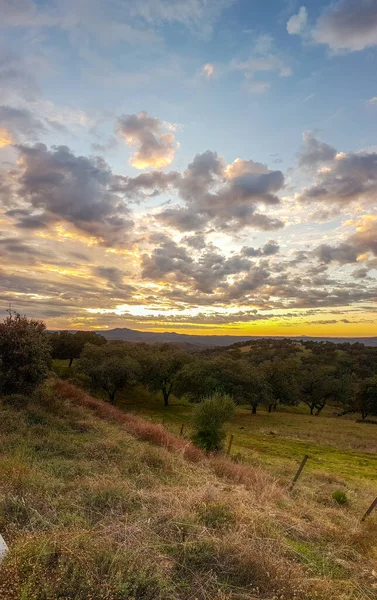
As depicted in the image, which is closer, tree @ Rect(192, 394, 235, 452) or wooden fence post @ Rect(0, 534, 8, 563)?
wooden fence post @ Rect(0, 534, 8, 563)

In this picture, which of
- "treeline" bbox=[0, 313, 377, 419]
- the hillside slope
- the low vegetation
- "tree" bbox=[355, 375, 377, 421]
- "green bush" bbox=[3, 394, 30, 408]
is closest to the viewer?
the hillside slope

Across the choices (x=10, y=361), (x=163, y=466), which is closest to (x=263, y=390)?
(x=10, y=361)

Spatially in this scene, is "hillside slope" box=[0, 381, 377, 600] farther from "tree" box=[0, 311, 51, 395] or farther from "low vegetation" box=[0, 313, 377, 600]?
"tree" box=[0, 311, 51, 395]

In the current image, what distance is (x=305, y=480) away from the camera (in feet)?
64.3

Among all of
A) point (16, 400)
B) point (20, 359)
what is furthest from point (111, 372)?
point (16, 400)

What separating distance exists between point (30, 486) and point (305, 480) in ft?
54.7

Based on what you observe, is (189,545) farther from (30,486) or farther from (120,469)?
(120,469)

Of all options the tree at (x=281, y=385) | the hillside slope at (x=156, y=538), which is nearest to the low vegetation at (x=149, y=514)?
the hillside slope at (x=156, y=538)

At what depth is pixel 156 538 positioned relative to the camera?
21.0ft

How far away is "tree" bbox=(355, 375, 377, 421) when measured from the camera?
5841 cm

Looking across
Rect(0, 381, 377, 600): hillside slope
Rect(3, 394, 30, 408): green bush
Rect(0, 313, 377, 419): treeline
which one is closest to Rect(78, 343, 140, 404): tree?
Rect(0, 313, 377, 419): treeline

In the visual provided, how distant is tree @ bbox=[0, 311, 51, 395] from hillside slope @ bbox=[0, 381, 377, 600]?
11.1 metres

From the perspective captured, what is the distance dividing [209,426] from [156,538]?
16304mm

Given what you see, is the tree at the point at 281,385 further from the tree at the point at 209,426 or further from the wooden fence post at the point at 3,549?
the wooden fence post at the point at 3,549
